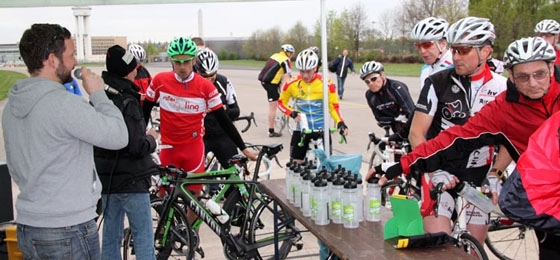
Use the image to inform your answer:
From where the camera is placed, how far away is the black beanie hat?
148 inches

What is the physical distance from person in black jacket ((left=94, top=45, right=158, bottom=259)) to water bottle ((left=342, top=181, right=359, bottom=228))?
4.45 ft

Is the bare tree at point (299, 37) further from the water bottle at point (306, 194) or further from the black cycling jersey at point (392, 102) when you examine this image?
the water bottle at point (306, 194)

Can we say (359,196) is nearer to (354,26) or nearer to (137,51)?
(137,51)

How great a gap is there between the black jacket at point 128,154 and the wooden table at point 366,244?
3.50ft

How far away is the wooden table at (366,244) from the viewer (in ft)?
9.08

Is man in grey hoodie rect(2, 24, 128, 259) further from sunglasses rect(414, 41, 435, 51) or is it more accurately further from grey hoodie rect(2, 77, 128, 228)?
sunglasses rect(414, 41, 435, 51)

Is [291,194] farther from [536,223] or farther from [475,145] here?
[536,223]

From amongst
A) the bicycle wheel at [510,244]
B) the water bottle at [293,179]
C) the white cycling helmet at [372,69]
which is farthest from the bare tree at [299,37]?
the water bottle at [293,179]

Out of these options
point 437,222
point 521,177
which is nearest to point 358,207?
point 437,222

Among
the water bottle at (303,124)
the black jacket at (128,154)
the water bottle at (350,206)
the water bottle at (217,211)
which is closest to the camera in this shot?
the water bottle at (350,206)

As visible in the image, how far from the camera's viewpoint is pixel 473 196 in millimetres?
3473

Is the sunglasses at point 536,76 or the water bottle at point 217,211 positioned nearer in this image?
the sunglasses at point 536,76

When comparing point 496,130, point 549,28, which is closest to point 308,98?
point 496,130

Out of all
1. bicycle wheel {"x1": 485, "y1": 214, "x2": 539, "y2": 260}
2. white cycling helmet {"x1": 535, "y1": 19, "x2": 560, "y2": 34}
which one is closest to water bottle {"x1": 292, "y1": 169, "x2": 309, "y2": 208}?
bicycle wheel {"x1": 485, "y1": 214, "x2": 539, "y2": 260}
